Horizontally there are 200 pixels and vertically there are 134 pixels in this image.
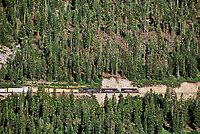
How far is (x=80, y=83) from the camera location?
170625mm

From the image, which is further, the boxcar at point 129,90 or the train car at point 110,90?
the boxcar at point 129,90

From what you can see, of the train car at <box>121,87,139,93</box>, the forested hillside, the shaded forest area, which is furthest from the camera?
the train car at <box>121,87,139,93</box>

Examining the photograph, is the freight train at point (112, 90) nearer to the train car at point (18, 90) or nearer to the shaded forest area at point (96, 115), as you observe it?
the shaded forest area at point (96, 115)

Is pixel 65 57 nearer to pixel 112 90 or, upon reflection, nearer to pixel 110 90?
pixel 110 90

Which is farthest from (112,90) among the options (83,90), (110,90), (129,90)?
(83,90)

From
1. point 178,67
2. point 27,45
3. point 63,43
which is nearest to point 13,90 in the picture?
point 27,45

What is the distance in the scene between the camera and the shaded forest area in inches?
5186

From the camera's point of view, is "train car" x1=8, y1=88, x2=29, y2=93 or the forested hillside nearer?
"train car" x1=8, y1=88, x2=29, y2=93

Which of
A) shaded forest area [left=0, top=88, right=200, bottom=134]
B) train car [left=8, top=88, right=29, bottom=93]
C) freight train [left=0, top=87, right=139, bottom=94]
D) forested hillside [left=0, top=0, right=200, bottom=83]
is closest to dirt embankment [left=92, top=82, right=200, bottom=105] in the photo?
freight train [left=0, top=87, right=139, bottom=94]

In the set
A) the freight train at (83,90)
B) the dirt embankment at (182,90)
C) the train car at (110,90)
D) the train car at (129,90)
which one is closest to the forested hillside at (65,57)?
the dirt embankment at (182,90)

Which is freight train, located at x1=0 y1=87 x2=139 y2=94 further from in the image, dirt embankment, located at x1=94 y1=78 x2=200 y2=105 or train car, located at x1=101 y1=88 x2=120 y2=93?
dirt embankment, located at x1=94 y1=78 x2=200 y2=105

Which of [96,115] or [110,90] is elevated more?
[110,90]

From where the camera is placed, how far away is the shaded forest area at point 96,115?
13171 centimetres

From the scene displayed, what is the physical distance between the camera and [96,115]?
141 metres
